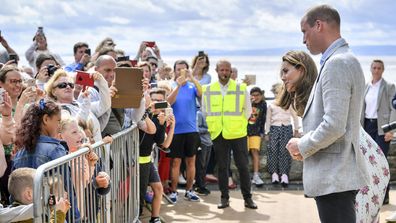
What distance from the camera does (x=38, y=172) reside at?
11.4ft

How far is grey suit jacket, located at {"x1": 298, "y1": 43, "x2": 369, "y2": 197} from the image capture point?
3.54m

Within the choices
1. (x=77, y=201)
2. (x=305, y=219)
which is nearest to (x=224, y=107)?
(x=305, y=219)

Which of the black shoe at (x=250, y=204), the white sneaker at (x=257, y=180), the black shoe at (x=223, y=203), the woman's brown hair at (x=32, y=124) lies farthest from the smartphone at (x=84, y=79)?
the white sneaker at (x=257, y=180)

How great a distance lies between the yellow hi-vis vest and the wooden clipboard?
2522 millimetres

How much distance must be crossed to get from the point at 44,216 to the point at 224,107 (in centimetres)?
494

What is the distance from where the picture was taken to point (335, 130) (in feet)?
11.6

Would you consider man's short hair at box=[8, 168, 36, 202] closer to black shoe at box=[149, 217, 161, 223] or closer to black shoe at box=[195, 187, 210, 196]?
black shoe at box=[149, 217, 161, 223]

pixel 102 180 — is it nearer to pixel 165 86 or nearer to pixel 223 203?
pixel 165 86

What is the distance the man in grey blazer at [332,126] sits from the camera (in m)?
3.55

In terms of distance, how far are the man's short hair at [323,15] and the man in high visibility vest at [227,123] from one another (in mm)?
4430

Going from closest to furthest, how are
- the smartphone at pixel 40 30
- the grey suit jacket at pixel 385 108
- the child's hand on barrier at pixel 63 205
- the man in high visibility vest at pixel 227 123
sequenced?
the child's hand on barrier at pixel 63 205
the man in high visibility vest at pixel 227 123
the grey suit jacket at pixel 385 108
the smartphone at pixel 40 30

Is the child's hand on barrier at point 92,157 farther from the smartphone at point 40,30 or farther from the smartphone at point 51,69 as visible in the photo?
the smartphone at point 40,30

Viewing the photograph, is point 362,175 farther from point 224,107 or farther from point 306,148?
point 224,107

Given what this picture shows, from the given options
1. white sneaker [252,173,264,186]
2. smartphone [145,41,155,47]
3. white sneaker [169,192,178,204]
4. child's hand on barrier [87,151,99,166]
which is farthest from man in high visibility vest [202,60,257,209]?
child's hand on barrier [87,151,99,166]
